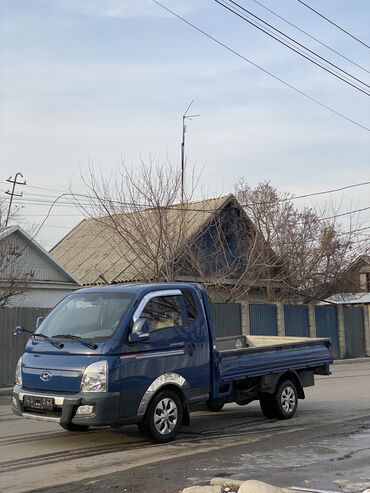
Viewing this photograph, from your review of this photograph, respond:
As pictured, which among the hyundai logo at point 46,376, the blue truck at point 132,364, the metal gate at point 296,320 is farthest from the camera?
the metal gate at point 296,320

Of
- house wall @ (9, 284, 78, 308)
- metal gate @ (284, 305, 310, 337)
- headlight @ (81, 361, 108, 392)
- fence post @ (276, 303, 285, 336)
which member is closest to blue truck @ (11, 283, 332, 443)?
headlight @ (81, 361, 108, 392)

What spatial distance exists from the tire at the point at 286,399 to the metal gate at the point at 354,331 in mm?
19163

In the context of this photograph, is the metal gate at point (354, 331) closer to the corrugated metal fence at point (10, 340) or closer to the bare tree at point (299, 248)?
the bare tree at point (299, 248)

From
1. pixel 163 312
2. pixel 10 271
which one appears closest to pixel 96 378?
pixel 163 312

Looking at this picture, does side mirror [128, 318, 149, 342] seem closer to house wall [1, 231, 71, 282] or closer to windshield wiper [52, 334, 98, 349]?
windshield wiper [52, 334, 98, 349]

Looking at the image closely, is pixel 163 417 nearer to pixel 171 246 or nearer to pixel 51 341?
pixel 51 341

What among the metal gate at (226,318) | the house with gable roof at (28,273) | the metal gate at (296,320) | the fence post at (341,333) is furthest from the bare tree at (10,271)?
the fence post at (341,333)

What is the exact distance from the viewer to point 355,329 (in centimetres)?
3002

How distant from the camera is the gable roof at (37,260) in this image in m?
23.9

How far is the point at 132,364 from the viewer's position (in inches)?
323

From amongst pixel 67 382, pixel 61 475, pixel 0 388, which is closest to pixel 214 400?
pixel 67 382

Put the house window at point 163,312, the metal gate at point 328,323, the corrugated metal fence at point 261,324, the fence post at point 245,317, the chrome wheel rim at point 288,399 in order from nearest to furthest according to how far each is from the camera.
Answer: the house window at point 163,312 < the chrome wheel rim at point 288,399 < the corrugated metal fence at point 261,324 < the fence post at point 245,317 < the metal gate at point 328,323

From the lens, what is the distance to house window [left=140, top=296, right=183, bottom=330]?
28.8 feet

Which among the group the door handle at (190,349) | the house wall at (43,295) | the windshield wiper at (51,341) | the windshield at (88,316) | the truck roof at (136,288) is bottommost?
the door handle at (190,349)
